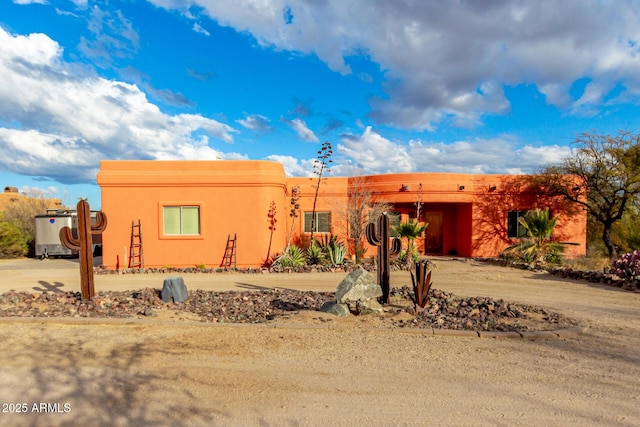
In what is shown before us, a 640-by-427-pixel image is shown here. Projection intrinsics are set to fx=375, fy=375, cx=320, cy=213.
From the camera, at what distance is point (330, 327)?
5.69m

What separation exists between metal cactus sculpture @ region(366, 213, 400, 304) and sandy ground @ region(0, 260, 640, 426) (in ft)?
4.41

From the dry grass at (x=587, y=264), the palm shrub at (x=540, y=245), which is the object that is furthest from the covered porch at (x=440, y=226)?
the dry grass at (x=587, y=264)

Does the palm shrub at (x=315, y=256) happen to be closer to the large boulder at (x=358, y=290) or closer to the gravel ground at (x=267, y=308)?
the gravel ground at (x=267, y=308)

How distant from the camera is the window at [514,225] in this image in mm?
16781

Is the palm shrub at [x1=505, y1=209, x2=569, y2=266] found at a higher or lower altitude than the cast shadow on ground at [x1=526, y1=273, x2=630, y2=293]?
higher

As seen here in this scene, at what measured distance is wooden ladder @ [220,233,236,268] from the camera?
1367 centimetres

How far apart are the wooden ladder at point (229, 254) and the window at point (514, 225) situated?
12.0 meters

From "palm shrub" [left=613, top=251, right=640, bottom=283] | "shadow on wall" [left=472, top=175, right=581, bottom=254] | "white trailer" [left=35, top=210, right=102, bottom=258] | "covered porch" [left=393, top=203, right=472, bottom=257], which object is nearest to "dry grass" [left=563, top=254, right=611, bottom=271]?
"palm shrub" [left=613, top=251, right=640, bottom=283]

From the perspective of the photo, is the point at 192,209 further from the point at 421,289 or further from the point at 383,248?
the point at 421,289

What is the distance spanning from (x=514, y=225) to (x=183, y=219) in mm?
14125

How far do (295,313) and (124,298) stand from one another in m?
3.74

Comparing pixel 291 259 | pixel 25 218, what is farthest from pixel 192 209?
pixel 25 218

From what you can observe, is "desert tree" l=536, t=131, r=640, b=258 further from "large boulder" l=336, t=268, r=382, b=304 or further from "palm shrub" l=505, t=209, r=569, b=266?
"large boulder" l=336, t=268, r=382, b=304

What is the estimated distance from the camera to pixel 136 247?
13500 mm
